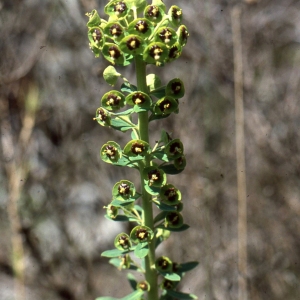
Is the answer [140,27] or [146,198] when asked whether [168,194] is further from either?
[140,27]

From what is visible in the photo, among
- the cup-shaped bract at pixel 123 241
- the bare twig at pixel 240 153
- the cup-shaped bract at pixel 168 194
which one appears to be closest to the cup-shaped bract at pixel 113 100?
the cup-shaped bract at pixel 168 194

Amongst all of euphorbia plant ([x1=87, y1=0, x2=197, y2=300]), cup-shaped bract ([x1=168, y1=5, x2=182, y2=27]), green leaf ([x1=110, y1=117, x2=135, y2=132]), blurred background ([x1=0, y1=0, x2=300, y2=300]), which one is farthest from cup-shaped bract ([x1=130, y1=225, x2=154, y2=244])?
blurred background ([x1=0, y1=0, x2=300, y2=300])

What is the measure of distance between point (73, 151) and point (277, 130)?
107 centimetres

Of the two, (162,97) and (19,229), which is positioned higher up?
(162,97)

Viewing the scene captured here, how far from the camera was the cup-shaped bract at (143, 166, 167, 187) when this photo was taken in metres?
0.93

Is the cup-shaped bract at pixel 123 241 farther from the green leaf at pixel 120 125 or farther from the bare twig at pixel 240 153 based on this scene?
the bare twig at pixel 240 153

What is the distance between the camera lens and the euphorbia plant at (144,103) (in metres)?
0.86

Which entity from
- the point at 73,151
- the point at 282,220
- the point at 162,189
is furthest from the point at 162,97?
the point at 282,220

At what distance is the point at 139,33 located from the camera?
0.86 metres

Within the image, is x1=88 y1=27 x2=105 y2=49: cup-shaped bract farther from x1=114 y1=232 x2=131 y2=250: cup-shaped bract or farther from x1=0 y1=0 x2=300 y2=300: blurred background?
x1=0 y1=0 x2=300 y2=300: blurred background

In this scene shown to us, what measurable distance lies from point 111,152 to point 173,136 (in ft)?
3.80

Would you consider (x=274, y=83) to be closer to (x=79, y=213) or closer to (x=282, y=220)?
(x=282, y=220)

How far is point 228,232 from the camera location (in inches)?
86.9

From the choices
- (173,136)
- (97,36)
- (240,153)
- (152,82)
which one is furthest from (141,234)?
(240,153)
